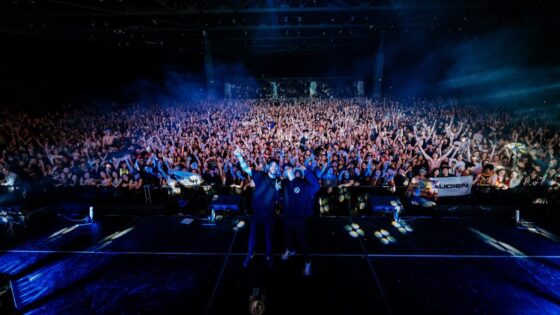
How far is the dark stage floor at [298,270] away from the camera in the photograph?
3006 mm

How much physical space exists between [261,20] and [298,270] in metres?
16.5

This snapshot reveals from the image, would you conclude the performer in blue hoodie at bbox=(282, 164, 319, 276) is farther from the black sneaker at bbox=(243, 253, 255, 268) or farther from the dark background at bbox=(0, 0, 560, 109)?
the dark background at bbox=(0, 0, 560, 109)

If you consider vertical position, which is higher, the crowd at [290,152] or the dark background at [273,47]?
the dark background at [273,47]

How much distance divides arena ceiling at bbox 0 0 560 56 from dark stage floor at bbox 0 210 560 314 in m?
10.8

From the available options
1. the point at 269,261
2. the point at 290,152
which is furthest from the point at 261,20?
the point at 269,261

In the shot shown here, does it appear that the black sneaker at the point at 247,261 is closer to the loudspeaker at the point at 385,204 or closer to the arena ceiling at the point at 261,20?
the loudspeaker at the point at 385,204

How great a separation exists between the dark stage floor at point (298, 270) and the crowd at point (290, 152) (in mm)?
1478

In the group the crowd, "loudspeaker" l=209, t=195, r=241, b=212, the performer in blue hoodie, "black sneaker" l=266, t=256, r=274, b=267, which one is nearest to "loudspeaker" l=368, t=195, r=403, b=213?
the crowd

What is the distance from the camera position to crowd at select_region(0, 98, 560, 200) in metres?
6.46

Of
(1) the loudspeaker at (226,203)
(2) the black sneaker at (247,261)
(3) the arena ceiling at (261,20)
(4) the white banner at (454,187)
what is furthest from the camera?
(3) the arena ceiling at (261,20)

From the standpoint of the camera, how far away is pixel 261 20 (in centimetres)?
1659

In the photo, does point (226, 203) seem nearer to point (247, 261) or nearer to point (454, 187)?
point (247, 261)

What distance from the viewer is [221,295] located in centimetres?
312

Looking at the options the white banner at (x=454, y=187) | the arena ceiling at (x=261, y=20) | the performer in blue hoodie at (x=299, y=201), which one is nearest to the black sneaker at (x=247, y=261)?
the performer in blue hoodie at (x=299, y=201)
